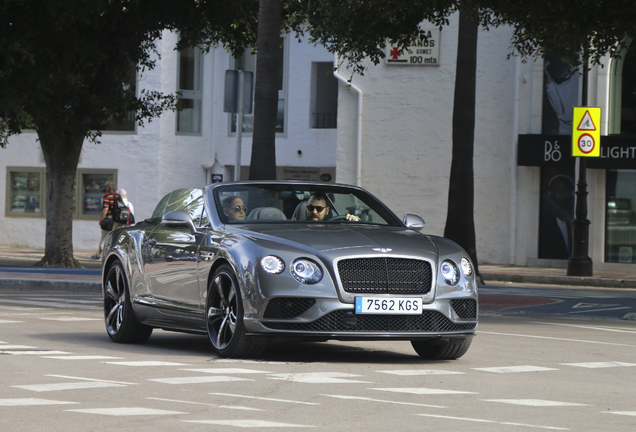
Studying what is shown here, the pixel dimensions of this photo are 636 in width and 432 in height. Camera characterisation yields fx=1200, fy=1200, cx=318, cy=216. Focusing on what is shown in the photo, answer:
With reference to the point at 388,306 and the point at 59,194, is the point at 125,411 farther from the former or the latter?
the point at 59,194

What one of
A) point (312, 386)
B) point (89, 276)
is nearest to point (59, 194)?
point (89, 276)

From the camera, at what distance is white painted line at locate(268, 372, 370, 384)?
811cm

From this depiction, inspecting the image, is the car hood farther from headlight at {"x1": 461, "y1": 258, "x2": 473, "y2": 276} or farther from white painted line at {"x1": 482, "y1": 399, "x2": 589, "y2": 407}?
white painted line at {"x1": 482, "y1": 399, "x2": 589, "y2": 407}

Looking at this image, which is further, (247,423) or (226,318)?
(226,318)

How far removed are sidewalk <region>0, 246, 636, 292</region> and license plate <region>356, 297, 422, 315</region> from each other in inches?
463

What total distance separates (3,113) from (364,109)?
39.8 ft

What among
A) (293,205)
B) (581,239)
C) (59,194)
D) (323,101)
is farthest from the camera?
(323,101)

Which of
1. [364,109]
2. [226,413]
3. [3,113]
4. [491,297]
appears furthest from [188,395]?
[364,109]

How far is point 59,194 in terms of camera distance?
81.9ft

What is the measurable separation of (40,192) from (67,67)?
1494 centimetres

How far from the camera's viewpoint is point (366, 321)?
890cm

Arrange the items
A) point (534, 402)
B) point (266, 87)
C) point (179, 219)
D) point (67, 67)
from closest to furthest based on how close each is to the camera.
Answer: point (534, 402) → point (179, 219) → point (266, 87) → point (67, 67)

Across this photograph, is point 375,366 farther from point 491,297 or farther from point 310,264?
point 491,297

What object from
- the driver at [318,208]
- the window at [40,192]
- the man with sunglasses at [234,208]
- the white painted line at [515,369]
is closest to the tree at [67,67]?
the window at [40,192]
